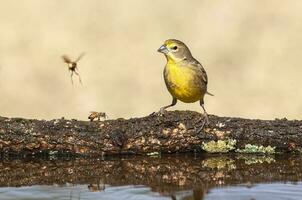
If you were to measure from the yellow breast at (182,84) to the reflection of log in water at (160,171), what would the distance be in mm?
1473

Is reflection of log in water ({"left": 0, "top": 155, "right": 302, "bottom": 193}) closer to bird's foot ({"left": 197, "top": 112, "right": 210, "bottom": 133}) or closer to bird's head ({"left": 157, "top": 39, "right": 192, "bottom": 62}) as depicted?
bird's foot ({"left": 197, "top": 112, "right": 210, "bottom": 133})

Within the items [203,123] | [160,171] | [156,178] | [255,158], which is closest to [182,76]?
[203,123]

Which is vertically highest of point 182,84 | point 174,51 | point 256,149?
point 174,51

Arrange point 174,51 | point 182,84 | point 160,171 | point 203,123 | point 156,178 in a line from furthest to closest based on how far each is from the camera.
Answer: point 174,51 < point 182,84 < point 203,123 < point 160,171 < point 156,178

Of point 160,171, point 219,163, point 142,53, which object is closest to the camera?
point 160,171

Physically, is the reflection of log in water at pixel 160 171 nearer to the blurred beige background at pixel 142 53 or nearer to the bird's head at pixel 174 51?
the bird's head at pixel 174 51

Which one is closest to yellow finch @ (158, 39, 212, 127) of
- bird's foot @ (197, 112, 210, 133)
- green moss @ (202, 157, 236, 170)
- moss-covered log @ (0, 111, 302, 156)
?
bird's foot @ (197, 112, 210, 133)

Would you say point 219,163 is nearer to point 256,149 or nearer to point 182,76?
point 256,149

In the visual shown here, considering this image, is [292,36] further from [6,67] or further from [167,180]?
[167,180]

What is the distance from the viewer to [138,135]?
25.2ft

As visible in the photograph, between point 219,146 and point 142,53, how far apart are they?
10919 millimetres

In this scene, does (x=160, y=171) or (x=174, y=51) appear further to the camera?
(x=174, y=51)

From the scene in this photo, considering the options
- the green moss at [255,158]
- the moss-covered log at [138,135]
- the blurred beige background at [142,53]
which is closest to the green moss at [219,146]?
the moss-covered log at [138,135]

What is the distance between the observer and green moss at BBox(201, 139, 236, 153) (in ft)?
25.5
